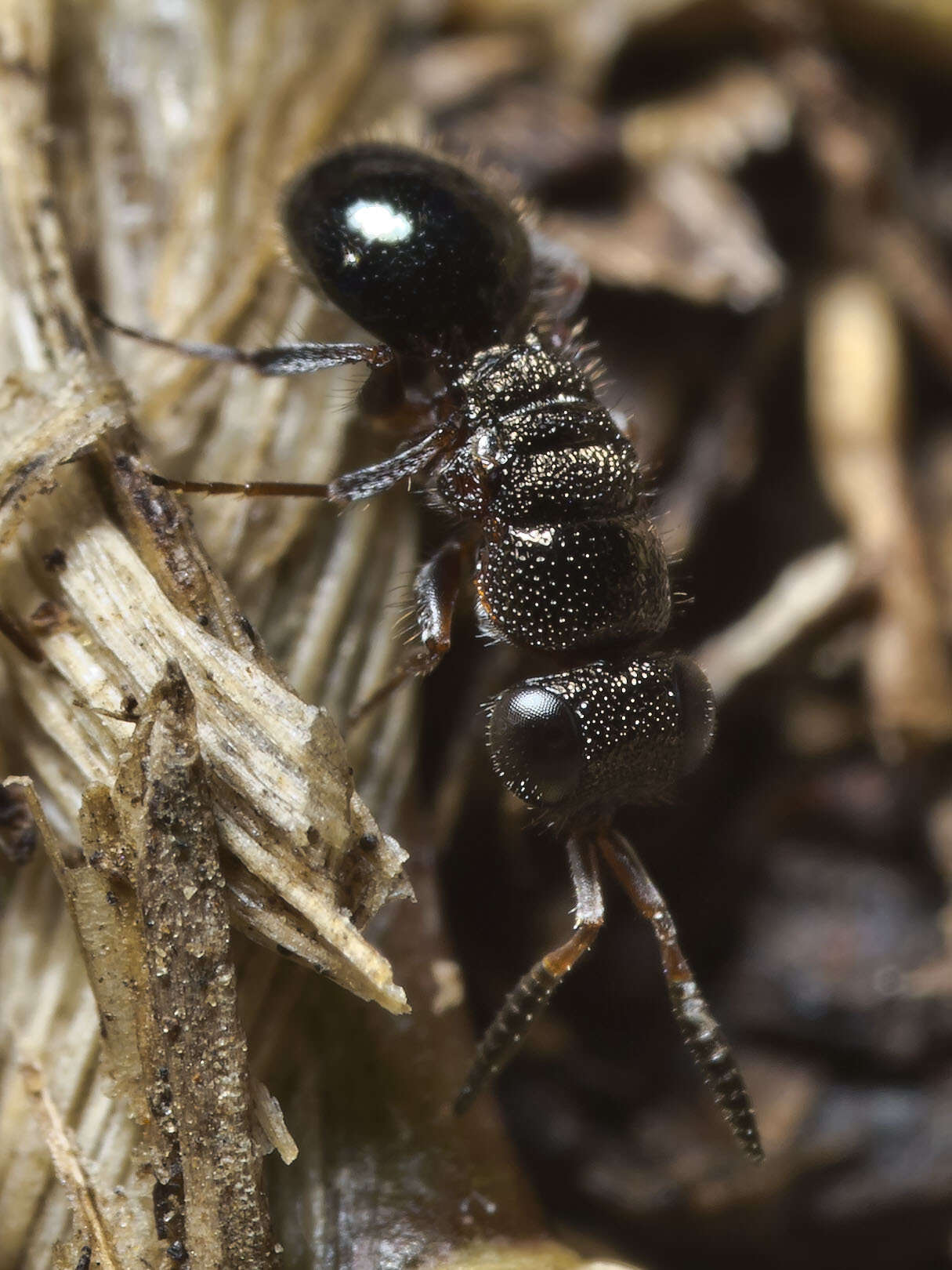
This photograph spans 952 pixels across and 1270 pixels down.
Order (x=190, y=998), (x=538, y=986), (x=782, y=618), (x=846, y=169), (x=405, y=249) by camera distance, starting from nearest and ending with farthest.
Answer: (x=190, y=998), (x=538, y=986), (x=405, y=249), (x=782, y=618), (x=846, y=169)

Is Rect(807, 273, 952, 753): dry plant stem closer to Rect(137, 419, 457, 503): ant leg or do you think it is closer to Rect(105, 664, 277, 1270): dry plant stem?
Rect(137, 419, 457, 503): ant leg

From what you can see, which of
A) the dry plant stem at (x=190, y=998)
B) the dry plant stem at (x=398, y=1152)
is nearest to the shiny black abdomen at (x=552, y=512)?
the dry plant stem at (x=398, y=1152)

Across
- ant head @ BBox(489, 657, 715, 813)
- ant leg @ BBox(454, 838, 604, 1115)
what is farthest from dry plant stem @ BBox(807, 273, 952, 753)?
ant leg @ BBox(454, 838, 604, 1115)

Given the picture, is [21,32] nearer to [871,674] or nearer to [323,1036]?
[323,1036]

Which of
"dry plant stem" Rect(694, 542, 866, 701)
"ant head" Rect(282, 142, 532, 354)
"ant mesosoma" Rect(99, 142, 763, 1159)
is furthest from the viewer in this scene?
"dry plant stem" Rect(694, 542, 866, 701)

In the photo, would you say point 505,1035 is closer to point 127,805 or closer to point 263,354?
point 127,805

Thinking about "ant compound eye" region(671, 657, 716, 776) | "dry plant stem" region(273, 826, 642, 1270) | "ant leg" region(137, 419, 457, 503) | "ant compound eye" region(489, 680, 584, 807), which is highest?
"ant leg" region(137, 419, 457, 503)

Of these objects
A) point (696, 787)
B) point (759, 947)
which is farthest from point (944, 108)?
point (759, 947)

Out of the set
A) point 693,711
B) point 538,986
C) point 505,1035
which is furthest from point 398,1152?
point 693,711
